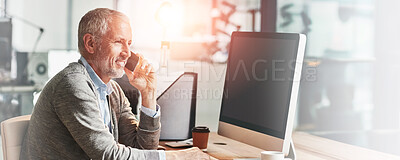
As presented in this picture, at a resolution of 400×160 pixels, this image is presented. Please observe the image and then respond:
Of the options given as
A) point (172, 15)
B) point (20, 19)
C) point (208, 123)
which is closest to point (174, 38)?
point (172, 15)

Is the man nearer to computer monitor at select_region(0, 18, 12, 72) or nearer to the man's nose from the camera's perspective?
the man's nose

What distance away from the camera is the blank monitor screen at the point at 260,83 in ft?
5.57

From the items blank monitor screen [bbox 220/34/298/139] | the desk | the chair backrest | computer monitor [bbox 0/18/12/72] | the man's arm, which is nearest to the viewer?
→ the man's arm

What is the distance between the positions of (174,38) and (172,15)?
159 millimetres

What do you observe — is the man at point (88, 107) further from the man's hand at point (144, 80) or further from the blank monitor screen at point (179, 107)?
the blank monitor screen at point (179, 107)

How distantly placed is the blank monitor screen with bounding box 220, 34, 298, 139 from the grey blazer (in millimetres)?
439

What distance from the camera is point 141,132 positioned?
200 cm

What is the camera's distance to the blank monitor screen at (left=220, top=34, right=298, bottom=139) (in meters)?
1.70

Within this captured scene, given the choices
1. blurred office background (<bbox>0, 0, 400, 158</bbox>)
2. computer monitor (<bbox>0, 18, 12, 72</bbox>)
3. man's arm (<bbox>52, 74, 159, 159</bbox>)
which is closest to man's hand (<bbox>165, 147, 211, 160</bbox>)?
man's arm (<bbox>52, 74, 159, 159</bbox>)

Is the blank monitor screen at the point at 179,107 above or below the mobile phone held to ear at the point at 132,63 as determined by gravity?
below

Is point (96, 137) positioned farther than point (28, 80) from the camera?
No

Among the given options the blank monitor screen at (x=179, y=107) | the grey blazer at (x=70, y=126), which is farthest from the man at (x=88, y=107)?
the blank monitor screen at (x=179, y=107)

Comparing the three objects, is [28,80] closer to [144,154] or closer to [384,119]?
[144,154]

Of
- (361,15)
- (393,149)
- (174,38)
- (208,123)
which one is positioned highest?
(361,15)
